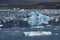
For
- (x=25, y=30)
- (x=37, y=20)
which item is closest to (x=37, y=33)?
(x=25, y=30)

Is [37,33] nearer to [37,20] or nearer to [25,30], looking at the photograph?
[25,30]

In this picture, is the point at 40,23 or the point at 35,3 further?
the point at 35,3

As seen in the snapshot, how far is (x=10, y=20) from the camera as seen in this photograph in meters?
1.03

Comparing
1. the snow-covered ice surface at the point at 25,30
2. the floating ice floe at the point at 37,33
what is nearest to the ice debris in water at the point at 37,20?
the snow-covered ice surface at the point at 25,30

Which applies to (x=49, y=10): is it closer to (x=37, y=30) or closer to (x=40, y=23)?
(x=40, y=23)

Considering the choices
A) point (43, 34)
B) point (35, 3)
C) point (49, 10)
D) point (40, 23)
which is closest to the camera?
point (43, 34)

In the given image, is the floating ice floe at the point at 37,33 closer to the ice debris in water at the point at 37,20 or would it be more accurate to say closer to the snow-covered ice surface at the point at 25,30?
the snow-covered ice surface at the point at 25,30

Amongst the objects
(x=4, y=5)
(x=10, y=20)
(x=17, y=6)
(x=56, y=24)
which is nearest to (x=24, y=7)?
(x=17, y=6)

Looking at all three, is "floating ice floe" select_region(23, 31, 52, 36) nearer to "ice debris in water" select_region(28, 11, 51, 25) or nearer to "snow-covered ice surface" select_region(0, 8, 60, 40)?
"snow-covered ice surface" select_region(0, 8, 60, 40)

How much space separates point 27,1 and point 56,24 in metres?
0.53

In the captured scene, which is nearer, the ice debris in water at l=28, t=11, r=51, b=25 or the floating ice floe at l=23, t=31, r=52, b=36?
the floating ice floe at l=23, t=31, r=52, b=36

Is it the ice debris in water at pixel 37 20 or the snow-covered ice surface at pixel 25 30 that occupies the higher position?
the ice debris in water at pixel 37 20

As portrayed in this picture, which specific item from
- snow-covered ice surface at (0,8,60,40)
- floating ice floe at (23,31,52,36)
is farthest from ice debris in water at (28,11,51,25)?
floating ice floe at (23,31,52,36)

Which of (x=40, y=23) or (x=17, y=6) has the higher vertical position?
(x=17, y=6)
